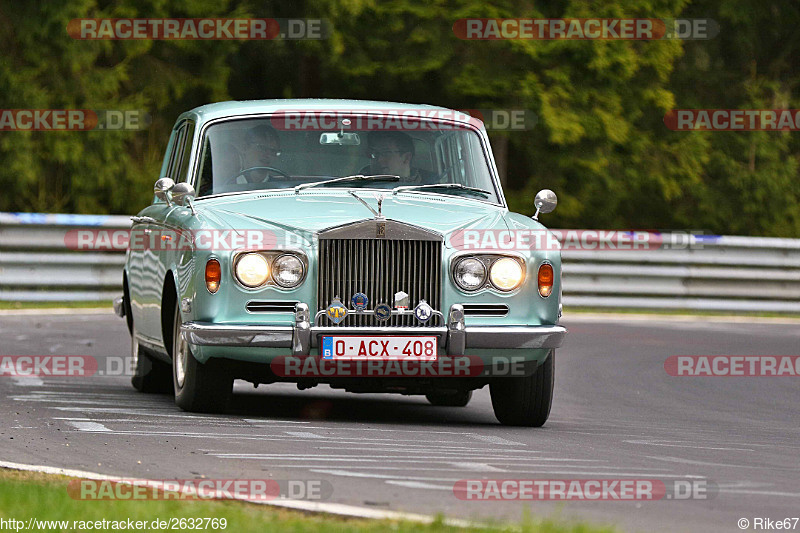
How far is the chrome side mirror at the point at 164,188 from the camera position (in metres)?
11.0

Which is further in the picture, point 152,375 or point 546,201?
point 152,375

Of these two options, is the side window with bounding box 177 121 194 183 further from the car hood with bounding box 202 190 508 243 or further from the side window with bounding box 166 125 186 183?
the car hood with bounding box 202 190 508 243

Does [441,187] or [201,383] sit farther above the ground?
[441,187]

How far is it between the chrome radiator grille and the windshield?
1078 mm

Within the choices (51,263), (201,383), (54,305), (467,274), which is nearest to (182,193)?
(201,383)

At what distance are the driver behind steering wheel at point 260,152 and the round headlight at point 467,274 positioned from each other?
1.63 meters

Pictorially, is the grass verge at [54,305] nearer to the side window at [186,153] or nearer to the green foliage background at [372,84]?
the green foliage background at [372,84]

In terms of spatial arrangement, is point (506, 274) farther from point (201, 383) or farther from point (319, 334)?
point (201, 383)

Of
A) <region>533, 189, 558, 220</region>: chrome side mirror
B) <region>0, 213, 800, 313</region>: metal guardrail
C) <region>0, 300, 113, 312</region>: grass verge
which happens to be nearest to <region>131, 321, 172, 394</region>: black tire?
<region>533, 189, 558, 220</region>: chrome side mirror

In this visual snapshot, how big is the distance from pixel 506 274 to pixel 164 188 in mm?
2444

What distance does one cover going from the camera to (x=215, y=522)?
19.7 feet

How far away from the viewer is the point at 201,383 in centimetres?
1009

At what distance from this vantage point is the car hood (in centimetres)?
980

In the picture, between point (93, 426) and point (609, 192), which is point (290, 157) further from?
point (609, 192)
